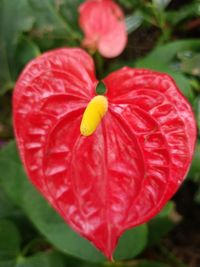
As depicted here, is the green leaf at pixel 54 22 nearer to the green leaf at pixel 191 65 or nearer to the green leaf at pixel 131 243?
the green leaf at pixel 191 65

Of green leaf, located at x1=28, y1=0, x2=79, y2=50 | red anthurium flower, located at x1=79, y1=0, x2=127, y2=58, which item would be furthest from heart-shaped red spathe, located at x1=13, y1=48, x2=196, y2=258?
green leaf, located at x1=28, y1=0, x2=79, y2=50

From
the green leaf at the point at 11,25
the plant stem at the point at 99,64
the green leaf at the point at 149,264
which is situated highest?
the green leaf at the point at 11,25

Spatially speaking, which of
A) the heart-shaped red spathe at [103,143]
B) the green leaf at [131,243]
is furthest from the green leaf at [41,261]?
the heart-shaped red spathe at [103,143]

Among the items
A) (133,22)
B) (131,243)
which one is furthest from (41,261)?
(133,22)

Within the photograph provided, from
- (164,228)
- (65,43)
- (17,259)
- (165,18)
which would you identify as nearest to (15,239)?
(17,259)

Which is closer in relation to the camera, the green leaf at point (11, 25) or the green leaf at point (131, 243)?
the green leaf at point (131, 243)

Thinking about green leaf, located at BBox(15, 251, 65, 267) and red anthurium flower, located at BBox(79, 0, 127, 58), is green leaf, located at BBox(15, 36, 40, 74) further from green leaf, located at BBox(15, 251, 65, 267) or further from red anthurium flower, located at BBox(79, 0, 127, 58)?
green leaf, located at BBox(15, 251, 65, 267)

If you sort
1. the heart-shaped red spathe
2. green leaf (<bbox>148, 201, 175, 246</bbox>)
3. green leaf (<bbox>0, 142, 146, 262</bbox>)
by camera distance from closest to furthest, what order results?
the heart-shaped red spathe → green leaf (<bbox>0, 142, 146, 262</bbox>) → green leaf (<bbox>148, 201, 175, 246</bbox>)
